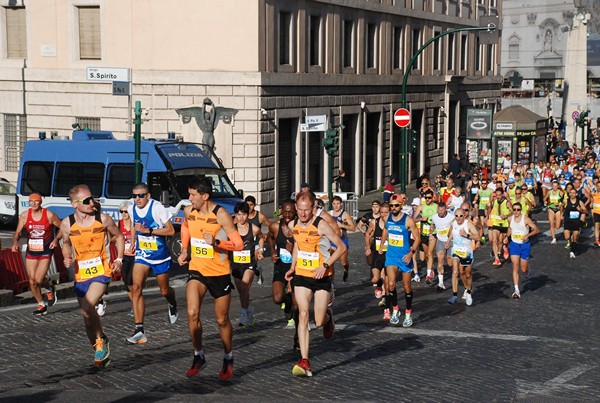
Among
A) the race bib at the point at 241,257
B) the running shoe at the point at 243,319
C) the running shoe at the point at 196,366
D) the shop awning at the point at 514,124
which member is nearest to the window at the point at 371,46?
the shop awning at the point at 514,124

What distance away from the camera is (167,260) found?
1268cm

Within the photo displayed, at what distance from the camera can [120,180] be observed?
23.3 meters

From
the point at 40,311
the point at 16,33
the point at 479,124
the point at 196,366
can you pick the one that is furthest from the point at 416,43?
the point at 196,366

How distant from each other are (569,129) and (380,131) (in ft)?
124

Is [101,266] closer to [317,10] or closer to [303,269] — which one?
[303,269]

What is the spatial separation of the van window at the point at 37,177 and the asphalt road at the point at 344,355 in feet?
26.2

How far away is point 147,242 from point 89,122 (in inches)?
843

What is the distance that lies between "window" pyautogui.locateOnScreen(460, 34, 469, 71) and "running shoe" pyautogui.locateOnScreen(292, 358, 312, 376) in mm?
43111

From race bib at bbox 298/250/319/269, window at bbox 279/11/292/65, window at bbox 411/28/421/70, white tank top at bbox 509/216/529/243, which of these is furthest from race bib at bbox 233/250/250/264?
window at bbox 411/28/421/70

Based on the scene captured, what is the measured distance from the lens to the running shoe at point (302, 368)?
426 inches

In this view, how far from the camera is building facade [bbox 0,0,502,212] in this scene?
102ft

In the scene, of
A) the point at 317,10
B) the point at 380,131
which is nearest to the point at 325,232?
the point at 317,10

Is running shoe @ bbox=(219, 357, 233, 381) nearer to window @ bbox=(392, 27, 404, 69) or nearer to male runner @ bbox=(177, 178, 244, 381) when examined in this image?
male runner @ bbox=(177, 178, 244, 381)

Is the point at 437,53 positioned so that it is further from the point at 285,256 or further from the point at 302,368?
the point at 302,368
